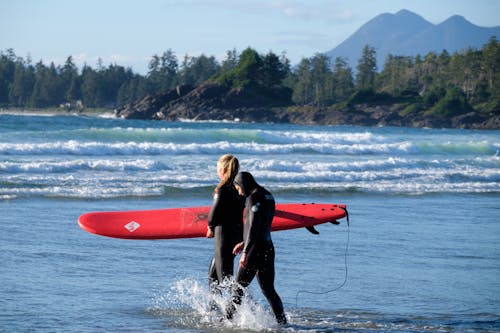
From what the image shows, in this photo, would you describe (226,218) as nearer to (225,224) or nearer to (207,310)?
(225,224)

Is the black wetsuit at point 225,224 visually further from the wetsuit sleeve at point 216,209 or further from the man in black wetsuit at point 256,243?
the man in black wetsuit at point 256,243

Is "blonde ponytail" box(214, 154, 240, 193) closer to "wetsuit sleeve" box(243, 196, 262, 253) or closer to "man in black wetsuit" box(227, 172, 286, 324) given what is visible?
"man in black wetsuit" box(227, 172, 286, 324)

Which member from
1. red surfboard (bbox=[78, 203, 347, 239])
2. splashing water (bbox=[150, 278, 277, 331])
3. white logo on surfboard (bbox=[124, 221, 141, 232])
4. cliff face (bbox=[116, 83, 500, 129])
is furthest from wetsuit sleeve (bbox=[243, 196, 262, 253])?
cliff face (bbox=[116, 83, 500, 129])

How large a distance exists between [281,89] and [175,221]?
367 feet

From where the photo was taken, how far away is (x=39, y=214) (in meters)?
12.7

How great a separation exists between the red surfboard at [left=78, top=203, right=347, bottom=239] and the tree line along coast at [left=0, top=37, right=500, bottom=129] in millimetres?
94476

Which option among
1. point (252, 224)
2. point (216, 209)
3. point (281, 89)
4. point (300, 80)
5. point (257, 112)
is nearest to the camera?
point (252, 224)

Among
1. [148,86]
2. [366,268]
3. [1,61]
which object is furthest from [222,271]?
[1,61]

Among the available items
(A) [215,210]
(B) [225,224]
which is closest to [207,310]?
(B) [225,224]

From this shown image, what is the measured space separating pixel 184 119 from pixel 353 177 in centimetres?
8512

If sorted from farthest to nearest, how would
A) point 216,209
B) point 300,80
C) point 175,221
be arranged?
point 300,80 < point 175,221 < point 216,209

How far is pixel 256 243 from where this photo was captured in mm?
6668

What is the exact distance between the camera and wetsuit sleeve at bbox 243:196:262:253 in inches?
260

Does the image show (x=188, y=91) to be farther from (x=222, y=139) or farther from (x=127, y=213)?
(x=127, y=213)
